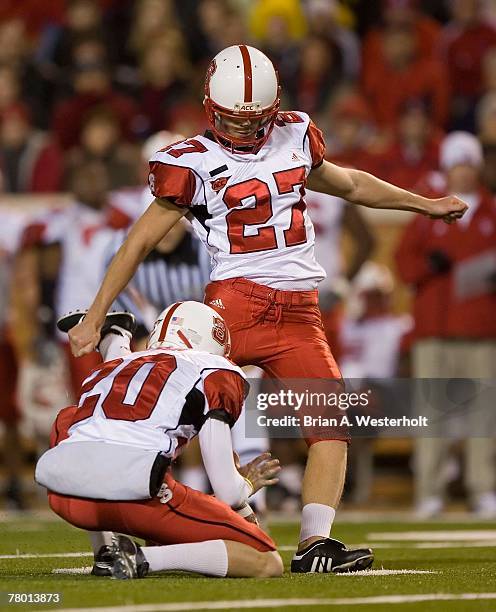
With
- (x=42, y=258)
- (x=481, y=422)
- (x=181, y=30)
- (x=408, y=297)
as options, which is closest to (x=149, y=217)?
(x=481, y=422)

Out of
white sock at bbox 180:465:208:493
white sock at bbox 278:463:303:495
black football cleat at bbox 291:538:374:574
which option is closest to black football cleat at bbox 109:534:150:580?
black football cleat at bbox 291:538:374:574

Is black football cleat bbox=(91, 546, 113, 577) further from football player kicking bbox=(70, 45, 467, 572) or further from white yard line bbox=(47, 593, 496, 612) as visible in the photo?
white yard line bbox=(47, 593, 496, 612)

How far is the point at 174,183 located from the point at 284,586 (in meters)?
1.40

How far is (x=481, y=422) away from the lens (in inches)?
303

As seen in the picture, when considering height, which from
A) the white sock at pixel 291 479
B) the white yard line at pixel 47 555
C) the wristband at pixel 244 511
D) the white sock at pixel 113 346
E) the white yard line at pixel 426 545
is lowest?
the white sock at pixel 291 479

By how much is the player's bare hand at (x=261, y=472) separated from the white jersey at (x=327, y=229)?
3967 millimetres

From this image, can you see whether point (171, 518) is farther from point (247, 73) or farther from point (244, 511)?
point (247, 73)

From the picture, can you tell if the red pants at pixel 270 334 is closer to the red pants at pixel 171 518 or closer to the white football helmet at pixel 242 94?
the white football helmet at pixel 242 94

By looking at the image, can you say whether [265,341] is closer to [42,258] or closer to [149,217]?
[149,217]

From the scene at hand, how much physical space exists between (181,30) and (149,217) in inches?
271

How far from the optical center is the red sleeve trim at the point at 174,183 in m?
4.96

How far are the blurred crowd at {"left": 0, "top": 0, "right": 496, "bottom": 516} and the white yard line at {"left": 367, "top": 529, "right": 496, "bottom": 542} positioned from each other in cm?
131

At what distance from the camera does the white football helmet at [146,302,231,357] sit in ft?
15.1

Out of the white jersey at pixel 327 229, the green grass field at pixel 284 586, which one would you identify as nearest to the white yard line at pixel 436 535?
the green grass field at pixel 284 586
